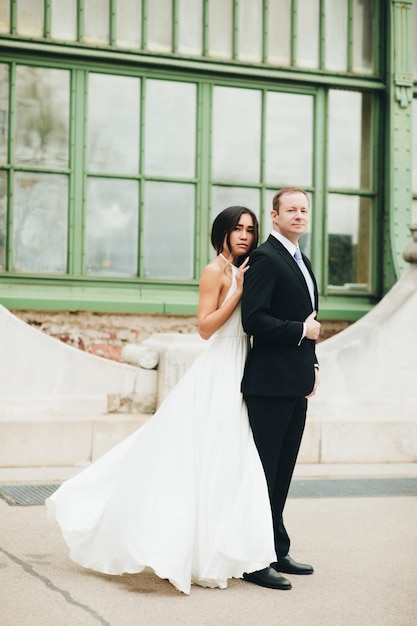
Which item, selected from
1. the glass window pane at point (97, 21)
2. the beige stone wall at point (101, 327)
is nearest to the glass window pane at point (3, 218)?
the beige stone wall at point (101, 327)

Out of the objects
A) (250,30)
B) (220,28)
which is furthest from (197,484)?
(250,30)

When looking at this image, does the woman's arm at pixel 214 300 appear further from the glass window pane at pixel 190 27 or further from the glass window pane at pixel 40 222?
the glass window pane at pixel 190 27

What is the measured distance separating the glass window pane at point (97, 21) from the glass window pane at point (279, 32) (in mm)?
1764

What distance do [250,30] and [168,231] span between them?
2.29 metres

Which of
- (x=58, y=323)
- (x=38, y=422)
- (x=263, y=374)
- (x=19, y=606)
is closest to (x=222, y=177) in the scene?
(x=58, y=323)

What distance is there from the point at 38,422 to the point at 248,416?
10.2 ft

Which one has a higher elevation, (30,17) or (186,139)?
(30,17)

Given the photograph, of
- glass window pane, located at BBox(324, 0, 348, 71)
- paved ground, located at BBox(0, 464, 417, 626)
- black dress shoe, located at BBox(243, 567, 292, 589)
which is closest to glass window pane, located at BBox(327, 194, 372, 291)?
glass window pane, located at BBox(324, 0, 348, 71)

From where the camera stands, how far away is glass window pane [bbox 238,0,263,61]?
1077 cm

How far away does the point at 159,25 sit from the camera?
10.5 metres

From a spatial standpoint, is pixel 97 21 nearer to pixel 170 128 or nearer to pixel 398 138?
pixel 170 128

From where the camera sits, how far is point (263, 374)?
17.8 ft

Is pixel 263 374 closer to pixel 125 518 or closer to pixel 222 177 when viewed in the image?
pixel 125 518

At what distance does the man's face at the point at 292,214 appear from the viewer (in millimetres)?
5488
